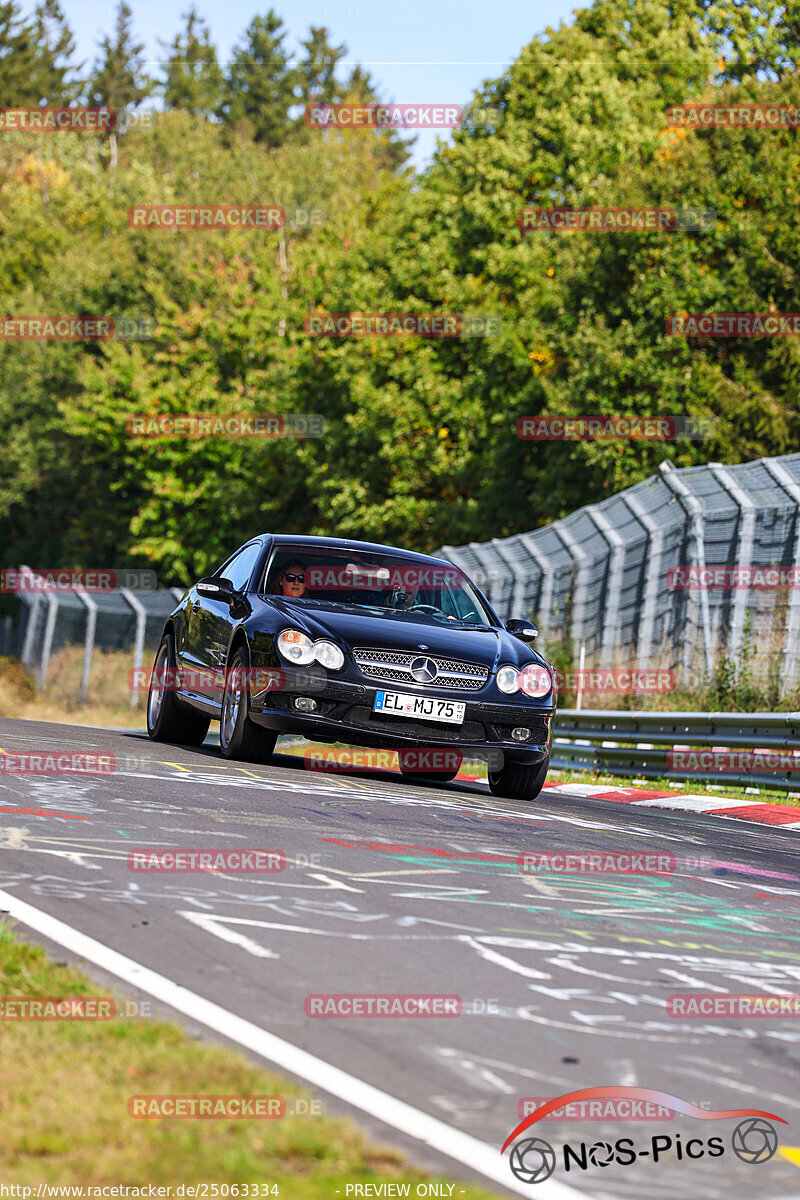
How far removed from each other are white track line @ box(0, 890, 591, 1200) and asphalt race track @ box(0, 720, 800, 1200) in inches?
0.8

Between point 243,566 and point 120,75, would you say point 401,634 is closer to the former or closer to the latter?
point 243,566

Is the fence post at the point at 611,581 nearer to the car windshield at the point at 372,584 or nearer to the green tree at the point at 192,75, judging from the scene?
the car windshield at the point at 372,584

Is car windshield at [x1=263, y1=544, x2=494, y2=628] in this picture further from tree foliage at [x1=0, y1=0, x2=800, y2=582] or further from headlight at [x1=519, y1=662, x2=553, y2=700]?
tree foliage at [x1=0, y1=0, x2=800, y2=582]

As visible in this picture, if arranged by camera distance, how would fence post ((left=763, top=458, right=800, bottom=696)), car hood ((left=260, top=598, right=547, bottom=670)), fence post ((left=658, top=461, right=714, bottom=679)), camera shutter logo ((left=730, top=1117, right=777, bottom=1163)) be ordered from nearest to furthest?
camera shutter logo ((left=730, top=1117, right=777, bottom=1163)) < car hood ((left=260, top=598, right=547, bottom=670)) < fence post ((left=763, top=458, right=800, bottom=696)) < fence post ((left=658, top=461, right=714, bottom=679))

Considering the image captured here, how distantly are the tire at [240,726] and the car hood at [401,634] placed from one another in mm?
496

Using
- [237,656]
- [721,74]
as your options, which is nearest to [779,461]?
[237,656]

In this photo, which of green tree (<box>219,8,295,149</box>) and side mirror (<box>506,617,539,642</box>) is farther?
green tree (<box>219,8,295,149</box>)

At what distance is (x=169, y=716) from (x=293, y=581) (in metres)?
2.53

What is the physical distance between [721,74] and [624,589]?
894 inches

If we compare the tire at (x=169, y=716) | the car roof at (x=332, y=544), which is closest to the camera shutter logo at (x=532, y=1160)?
the car roof at (x=332, y=544)

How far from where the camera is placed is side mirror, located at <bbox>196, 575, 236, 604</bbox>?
39.4 feet

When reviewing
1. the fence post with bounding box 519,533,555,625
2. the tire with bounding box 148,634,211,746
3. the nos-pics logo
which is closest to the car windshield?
the tire with bounding box 148,634,211,746

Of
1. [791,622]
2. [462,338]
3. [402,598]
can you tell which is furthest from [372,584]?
[462,338]

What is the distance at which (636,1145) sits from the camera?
152 inches
